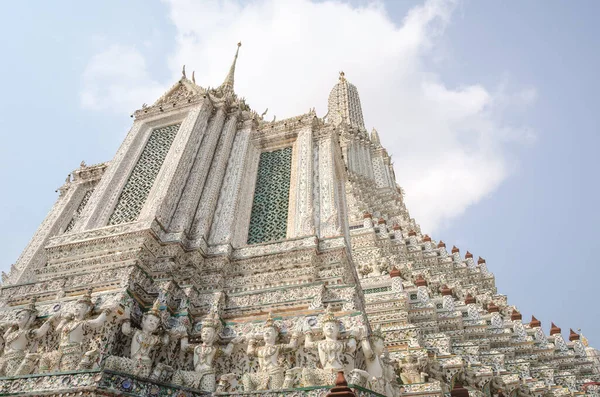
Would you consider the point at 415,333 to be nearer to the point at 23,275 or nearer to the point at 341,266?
the point at 341,266

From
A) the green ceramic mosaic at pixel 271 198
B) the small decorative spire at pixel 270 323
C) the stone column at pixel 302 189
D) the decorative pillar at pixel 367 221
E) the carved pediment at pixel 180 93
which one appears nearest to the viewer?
the small decorative spire at pixel 270 323

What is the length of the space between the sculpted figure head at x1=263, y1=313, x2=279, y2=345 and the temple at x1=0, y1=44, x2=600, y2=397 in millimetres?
22

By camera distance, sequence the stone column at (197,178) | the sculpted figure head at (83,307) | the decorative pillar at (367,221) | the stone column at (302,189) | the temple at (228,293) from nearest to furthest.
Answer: the temple at (228,293) → the sculpted figure head at (83,307) → the stone column at (302,189) → the stone column at (197,178) → the decorative pillar at (367,221)

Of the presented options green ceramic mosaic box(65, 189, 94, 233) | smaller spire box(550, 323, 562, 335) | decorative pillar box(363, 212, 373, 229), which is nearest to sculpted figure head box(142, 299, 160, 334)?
green ceramic mosaic box(65, 189, 94, 233)

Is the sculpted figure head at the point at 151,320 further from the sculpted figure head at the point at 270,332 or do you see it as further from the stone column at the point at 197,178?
the stone column at the point at 197,178

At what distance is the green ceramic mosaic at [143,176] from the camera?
932 centimetres

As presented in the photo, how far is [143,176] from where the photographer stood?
10.2 meters

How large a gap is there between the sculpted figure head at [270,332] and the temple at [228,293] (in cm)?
2

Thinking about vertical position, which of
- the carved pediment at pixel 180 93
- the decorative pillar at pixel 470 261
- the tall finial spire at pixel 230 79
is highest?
the decorative pillar at pixel 470 261

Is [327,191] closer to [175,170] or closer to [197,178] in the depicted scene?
[197,178]

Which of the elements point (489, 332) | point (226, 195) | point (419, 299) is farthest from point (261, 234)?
point (489, 332)

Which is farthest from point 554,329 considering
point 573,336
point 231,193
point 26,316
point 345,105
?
point 345,105

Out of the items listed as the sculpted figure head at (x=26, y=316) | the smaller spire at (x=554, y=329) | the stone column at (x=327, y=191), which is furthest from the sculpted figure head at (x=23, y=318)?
the smaller spire at (x=554, y=329)

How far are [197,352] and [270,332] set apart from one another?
985 mm
